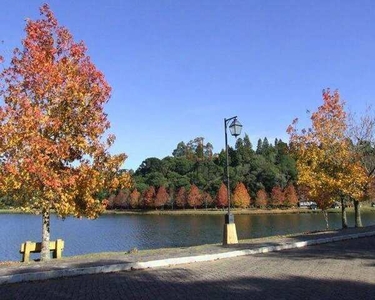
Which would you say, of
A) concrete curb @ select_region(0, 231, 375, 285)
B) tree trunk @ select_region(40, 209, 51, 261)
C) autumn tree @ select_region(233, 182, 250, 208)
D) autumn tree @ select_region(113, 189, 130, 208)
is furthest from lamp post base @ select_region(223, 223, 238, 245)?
autumn tree @ select_region(113, 189, 130, 208)

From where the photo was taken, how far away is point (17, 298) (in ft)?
26.8

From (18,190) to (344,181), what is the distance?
2021cm

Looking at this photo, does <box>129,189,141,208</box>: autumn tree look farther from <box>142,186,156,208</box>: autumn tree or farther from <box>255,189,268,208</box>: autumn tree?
<box>255,189,268,208</box>: autumn tree

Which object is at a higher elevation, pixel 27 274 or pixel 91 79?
pixel 91 79

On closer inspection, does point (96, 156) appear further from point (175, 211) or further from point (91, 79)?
point (175, 211)

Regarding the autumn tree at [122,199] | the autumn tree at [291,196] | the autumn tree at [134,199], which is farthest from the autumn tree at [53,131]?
the autumn tree at [122,199]

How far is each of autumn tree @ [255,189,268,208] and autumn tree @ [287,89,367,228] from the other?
88.2 m

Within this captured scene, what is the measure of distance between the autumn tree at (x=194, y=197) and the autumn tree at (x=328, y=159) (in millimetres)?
Answer: 97738

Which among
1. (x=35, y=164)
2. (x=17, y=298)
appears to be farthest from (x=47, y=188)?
(x=17, y=298)

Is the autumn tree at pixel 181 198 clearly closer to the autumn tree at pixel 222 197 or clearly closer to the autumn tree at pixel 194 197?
the autumn tree at pixel 194 197

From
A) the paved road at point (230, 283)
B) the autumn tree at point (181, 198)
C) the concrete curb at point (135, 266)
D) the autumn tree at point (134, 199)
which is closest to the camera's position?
the paved road at point (230, 283)

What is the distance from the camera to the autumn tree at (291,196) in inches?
4555

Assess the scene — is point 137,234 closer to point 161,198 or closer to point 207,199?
point 207,199

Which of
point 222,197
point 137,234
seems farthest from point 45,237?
point 222,197
